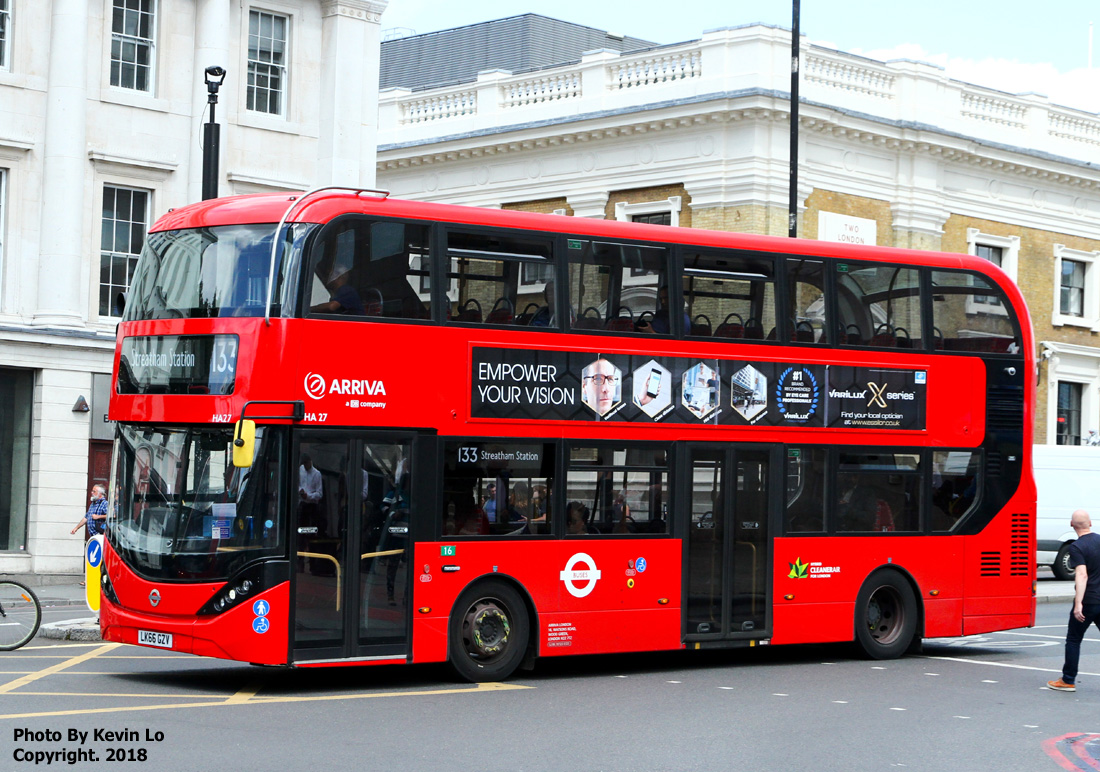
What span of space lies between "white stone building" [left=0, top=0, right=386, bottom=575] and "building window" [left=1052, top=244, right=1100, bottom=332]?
22.1 meters

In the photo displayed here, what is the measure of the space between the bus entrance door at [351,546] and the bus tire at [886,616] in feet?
18.5

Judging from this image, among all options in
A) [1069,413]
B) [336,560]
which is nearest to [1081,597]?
[336,560]

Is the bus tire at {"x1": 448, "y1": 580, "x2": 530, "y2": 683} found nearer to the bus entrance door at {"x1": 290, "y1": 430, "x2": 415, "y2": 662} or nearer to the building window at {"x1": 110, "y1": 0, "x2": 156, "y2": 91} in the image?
the bus entrance door at {"x1": 290, "y1": 430, "x2": 415, "y2": 662}

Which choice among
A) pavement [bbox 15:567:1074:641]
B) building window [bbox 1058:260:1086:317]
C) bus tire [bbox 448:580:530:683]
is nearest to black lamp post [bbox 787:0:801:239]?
pavement [bbox 15:567:1074:641]

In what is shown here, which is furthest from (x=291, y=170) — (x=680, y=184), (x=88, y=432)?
(x=680, y=184)

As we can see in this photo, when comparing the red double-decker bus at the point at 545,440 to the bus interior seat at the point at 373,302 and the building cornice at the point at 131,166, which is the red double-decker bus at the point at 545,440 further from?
the building cornice at the point at 131,166

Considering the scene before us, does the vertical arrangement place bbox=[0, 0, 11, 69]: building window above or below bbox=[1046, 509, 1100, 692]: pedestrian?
above

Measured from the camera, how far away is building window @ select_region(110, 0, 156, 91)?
91.7ft

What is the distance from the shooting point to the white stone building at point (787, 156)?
3644cm

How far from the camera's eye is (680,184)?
37.4 meters

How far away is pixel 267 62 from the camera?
29.8m

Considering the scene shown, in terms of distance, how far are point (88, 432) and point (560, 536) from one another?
47.6ft

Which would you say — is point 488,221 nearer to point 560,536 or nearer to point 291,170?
point 560,536

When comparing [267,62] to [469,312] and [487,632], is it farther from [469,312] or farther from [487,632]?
[487,632]
